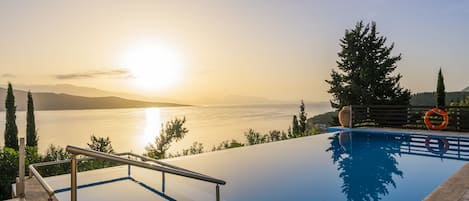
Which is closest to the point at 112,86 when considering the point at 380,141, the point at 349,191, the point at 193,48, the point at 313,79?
the point at 193,48

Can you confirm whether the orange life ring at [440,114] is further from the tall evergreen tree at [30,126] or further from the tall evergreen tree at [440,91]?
the tall evergreen tree at [30,126]

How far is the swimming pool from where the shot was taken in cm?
416

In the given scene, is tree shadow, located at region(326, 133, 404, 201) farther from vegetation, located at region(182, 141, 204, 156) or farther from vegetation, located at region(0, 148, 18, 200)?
vegetation, located at region(0, 148, 18, 200)

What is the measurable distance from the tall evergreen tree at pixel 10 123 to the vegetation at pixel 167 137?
6641mm

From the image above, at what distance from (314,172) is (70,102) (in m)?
15.9

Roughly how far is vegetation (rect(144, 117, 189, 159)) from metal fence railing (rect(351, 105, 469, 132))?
24.7 feet

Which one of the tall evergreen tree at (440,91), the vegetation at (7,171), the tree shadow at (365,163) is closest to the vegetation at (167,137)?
the vegetation at (7,171)

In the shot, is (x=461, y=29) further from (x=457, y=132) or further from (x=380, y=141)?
(x=380, y=141)

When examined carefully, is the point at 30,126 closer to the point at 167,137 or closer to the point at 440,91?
the point at 167,137

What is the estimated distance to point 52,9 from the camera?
786cm

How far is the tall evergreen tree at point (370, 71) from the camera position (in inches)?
650

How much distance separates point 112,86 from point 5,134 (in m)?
5.18

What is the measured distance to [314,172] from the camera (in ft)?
18.0

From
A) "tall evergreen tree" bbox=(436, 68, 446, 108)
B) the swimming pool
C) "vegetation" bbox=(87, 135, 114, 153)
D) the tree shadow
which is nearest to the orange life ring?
the swimming pool
